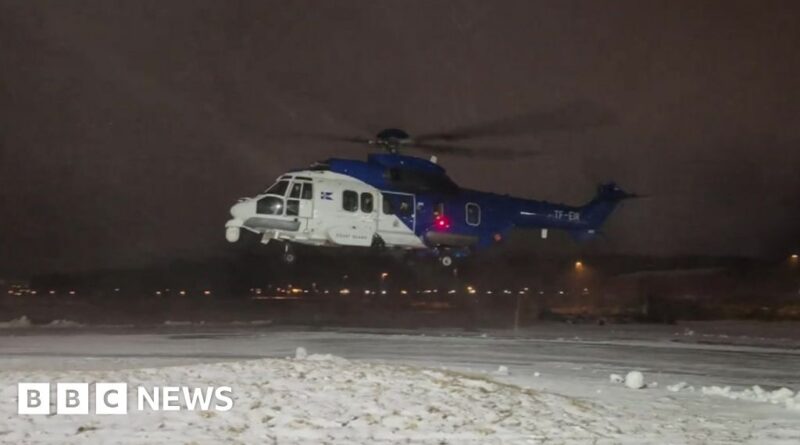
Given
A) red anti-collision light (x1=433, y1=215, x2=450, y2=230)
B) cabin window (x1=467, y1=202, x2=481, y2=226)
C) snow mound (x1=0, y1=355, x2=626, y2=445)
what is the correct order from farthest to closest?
cabin window (x1=467, y1=202, x2=481, y2=226)
red anti-collision light (x1=433, y1=215, x2=450, y2=230)
snow mound (x1=0, y1=355, x2=626, y2=445)

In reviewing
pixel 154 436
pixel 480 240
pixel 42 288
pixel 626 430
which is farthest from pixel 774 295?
pixel 42 288

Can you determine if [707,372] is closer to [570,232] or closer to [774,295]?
[570,232]

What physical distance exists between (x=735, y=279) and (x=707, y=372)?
2048 inches

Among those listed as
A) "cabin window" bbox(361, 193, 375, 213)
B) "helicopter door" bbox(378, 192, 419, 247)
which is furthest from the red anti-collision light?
"cabin window" bbox(361, 193, 375, 213)

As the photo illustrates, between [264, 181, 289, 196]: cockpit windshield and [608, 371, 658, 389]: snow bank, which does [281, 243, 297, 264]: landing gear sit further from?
[608, 371, 658, 389]: snow bank

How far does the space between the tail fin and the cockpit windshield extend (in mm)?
11818

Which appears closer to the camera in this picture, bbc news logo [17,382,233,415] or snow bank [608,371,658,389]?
bbc news logo [17,382,233,415]

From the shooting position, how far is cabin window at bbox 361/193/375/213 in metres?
27.0

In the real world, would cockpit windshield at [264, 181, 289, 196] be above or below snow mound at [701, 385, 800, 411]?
above

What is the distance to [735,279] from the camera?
2557 inches

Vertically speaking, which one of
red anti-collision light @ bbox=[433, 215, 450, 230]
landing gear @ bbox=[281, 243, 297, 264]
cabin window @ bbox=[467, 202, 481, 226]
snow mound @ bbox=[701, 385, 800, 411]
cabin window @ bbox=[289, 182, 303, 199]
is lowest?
snow mound @ bbox=[701, 385, 800, 411]

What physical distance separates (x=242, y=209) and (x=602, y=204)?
14012 millimetres

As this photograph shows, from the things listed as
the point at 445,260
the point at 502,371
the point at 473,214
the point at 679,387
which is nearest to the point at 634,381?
the point at 679,387

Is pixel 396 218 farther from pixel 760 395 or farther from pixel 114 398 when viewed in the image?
pixel 114 398
